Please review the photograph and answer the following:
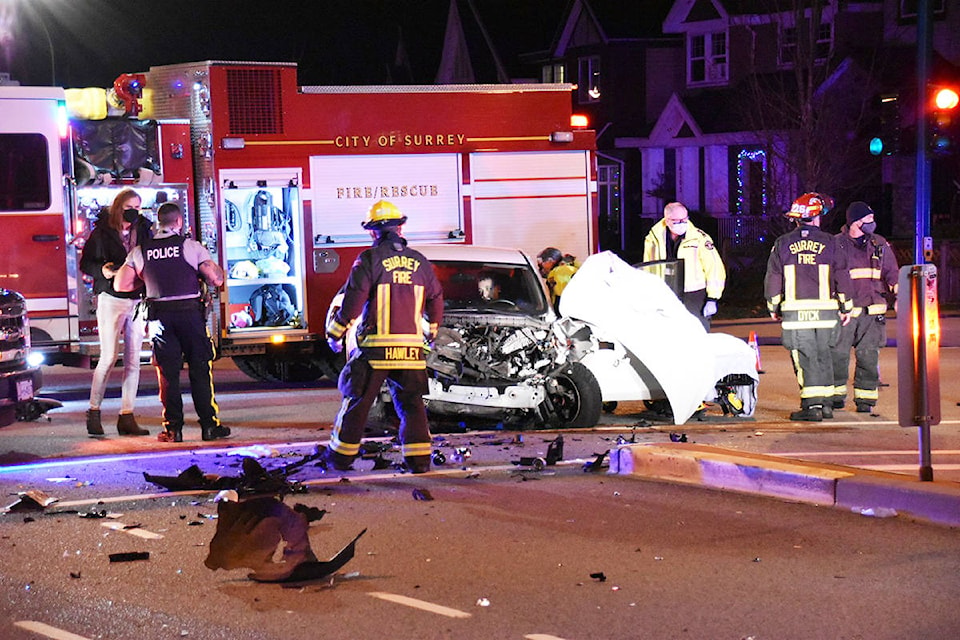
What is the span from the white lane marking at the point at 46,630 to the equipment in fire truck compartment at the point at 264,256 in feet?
26.1

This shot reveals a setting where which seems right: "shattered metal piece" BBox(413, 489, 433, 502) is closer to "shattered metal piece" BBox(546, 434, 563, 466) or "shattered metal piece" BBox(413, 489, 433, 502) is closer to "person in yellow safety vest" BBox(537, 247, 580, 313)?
"shattered metal piece" BBox(546, 434, 563, 466)

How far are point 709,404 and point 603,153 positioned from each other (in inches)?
1187

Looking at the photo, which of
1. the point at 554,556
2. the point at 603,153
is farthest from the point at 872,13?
the point at 554,556

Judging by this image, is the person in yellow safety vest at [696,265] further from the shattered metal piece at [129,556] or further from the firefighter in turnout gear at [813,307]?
the shattered metal piece at [129,556]

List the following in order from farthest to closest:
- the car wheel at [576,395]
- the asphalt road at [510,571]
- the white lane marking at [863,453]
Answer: the car wheel at [576,395], the white lane marking at [863,453], the asphalt road at [510,571]

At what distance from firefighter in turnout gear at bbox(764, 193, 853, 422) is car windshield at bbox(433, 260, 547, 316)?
2021 millimetres

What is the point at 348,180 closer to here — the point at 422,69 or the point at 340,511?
the point at 340,511

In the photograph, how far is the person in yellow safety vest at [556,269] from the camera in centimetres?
1323

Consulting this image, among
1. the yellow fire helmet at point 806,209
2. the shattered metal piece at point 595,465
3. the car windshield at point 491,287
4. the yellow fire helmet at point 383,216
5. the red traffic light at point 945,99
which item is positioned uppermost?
the red traffic light at point 945,99

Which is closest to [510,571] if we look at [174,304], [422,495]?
[422,495]

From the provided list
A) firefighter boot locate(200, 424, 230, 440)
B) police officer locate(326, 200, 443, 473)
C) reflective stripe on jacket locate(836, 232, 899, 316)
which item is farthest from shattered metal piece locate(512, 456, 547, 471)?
reflective stripe on jacket locate(836, 232, 899, 316)

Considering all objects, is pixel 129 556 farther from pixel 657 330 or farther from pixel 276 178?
pixel 276 178

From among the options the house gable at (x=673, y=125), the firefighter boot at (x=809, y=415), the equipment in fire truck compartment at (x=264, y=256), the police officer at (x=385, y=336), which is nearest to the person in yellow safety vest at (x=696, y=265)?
the firefighter boot at (x=809, y=415)

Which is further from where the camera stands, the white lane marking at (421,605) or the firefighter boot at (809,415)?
the firefighter boot at (809,415)
